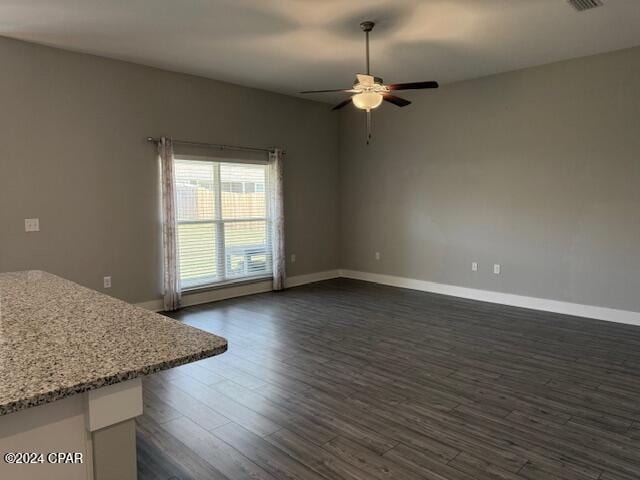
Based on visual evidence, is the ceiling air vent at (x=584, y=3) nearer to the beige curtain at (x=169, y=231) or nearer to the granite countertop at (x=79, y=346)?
the granite countertop at (x=79, y=346)

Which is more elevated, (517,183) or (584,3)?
(584,3)

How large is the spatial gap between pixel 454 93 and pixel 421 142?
2.60 feet

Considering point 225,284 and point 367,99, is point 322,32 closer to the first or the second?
point 367,99

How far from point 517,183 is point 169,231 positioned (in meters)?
4.34

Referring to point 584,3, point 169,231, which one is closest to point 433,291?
point 169,231

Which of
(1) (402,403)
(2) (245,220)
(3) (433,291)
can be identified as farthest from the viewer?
(3) (433,291)

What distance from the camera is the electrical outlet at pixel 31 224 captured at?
434 cm

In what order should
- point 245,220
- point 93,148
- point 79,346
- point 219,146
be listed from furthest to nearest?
point 245,220 → point 219,146 → point 93,148 → point 79,346

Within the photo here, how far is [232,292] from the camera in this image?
6.09 metres

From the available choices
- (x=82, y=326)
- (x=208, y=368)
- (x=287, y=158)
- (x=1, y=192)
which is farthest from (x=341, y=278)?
(x=82, y=326)

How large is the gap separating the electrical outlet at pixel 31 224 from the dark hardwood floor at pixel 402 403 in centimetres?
184

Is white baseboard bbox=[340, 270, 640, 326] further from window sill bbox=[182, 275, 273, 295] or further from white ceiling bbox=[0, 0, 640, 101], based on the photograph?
white ceiling bbox=[0, 0, 640, 101]

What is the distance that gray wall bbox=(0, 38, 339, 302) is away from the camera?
427 cm

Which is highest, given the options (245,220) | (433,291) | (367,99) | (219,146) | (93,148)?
(367,99)
